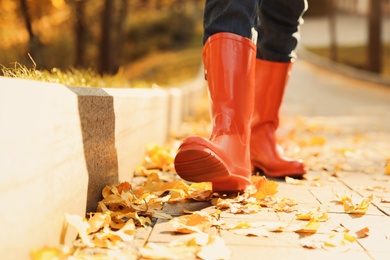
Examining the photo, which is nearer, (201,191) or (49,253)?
(49,253)

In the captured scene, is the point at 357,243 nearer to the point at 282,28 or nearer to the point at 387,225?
the point at 387,225

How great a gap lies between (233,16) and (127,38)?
2602cm

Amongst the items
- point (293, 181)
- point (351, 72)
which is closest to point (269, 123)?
point (293, 181)

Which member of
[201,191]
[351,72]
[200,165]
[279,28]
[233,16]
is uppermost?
[233,16]

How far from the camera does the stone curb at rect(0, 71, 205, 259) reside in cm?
131

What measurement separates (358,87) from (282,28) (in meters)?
12.5

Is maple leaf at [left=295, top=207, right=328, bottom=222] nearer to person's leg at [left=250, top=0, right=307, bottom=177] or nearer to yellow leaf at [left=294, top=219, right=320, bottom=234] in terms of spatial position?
yellow leaf at [left=294, top=219, right=320, bottom=234]

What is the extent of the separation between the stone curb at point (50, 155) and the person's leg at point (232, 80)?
42cm

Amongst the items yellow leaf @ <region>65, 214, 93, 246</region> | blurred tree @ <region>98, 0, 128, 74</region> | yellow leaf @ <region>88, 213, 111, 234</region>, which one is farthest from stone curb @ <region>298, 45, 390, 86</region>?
yellow leaf @ <region>65, 214, 93, 246</region>

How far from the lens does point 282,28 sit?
3.06 meters

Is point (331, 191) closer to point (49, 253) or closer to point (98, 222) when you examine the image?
point (98, 222)

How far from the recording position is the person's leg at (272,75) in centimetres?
299

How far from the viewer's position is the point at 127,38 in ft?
91.6

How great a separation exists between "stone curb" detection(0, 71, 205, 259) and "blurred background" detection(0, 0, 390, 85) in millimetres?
594
